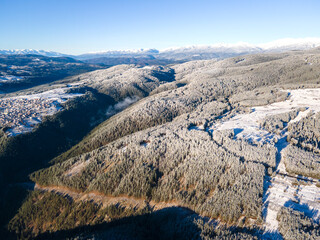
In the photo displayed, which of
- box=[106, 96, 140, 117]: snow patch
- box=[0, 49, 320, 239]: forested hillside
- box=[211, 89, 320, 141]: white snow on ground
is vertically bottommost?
box=[106, 96, 140, 117]: snow patch

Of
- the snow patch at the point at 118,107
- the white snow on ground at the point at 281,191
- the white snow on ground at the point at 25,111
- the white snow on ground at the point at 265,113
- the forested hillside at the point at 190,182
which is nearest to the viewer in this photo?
the white snow on ground at the point at 281,191

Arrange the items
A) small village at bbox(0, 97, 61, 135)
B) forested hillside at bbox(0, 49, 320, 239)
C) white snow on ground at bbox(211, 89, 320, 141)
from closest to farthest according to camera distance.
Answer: forested hillside at bbox(0, 49, 320, 239) → white snow on ground at bbox(211, 89, 320, 141) → small village at bbox(0, 97, 61, 135)

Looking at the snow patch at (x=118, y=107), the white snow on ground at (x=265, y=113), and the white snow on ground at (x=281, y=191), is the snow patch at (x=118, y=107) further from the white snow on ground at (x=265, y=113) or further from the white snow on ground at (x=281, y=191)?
the white snow on ground at (x=281, y=191)

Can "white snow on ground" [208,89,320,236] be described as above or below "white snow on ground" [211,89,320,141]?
below

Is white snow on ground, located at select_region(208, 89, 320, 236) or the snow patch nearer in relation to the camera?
white snow on ground, located at select_region(208, 89, 320, 236)

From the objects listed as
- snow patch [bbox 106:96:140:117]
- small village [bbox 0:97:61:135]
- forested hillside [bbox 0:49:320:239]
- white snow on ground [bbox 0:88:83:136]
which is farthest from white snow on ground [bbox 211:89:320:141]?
snow patch [bbox 106:96:140:117]

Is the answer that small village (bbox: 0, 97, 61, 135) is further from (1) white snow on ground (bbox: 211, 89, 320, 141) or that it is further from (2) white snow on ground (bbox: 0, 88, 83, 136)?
(1) white snow on ground (bbox: 211, 89, 320, 141)

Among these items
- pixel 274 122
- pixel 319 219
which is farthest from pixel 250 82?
pixel 319 219

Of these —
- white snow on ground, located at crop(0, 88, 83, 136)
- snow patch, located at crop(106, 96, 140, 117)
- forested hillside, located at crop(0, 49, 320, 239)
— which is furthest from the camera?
snow patch, located at crop(106, 96, 140, 117)

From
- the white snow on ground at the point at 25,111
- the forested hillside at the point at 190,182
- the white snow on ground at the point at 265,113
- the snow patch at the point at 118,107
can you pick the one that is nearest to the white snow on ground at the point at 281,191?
the white snow on ground at the point at 265,113

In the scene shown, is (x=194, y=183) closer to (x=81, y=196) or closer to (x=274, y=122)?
(x=81, y=196)
